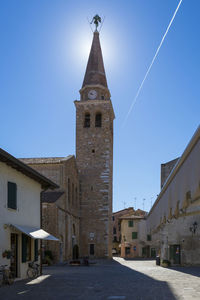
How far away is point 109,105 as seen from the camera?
33.2 m

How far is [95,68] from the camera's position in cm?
3503

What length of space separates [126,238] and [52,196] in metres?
21.1

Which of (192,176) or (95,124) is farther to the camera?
(95,124)

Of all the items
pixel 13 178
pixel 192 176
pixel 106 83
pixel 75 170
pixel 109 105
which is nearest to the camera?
pixel 192 176

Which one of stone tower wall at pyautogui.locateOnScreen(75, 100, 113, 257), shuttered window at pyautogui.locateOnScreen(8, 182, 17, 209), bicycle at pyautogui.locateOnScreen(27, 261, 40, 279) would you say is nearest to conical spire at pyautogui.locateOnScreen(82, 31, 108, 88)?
stone tower wall at pyautogui.locateOnScreen(75, 100, 113, 257)

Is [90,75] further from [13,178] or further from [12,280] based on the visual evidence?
[12,280]

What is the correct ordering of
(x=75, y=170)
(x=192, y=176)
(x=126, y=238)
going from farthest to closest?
1. (x=126, y=238)
2. (x=75, y=170)
3. (x=192, y=176)

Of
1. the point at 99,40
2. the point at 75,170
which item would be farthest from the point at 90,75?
the point at 75,170

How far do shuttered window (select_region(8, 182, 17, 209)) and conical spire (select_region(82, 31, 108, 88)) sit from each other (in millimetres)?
23040

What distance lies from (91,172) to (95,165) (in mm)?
711

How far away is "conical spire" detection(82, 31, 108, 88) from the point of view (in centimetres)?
3431

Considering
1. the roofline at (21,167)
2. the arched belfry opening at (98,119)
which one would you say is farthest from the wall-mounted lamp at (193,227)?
the arched belfry opening at (98,119)

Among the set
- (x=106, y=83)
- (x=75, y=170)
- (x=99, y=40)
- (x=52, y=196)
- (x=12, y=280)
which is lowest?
(x=12, y=280)

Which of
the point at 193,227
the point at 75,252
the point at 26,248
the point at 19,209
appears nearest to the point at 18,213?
the point at 19,209
